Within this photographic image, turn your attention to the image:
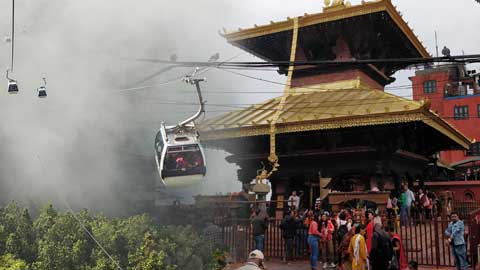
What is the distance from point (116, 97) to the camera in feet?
15.0

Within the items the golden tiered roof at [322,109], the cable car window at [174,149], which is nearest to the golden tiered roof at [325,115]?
the golden tiered roof at [322,109]

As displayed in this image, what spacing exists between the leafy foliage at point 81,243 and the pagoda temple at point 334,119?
7.00 meters

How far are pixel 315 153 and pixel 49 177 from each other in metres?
9.14

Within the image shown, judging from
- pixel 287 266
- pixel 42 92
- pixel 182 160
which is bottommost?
pixel 287 266

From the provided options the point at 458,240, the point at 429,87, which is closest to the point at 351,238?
the point at 458,240

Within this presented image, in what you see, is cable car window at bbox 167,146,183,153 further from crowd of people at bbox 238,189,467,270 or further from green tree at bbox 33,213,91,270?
crowd of people at bbox 238,189,467,270

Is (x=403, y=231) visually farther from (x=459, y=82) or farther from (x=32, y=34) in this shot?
(x=459, y=82)

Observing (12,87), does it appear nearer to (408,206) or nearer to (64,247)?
(64,247)

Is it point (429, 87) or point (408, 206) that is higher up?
point (429, 87)

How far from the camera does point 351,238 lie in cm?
716

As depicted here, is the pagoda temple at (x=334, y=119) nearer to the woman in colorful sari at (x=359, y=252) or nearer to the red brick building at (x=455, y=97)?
→ the woman in colorful sari at (x=359, y=252)

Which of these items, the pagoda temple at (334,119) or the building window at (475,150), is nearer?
the pagoda temple at (334,119)

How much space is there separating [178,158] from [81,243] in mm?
1230

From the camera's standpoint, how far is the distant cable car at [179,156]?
4.29 m
